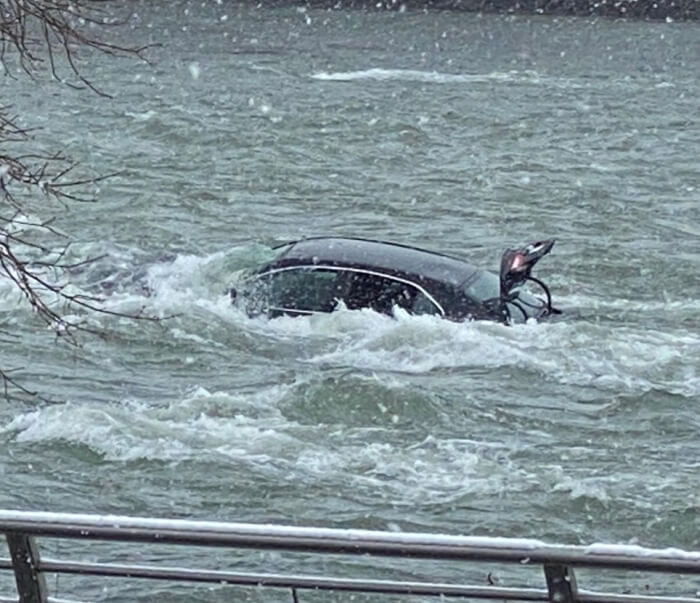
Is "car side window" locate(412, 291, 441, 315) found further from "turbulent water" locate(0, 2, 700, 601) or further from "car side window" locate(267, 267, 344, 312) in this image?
"car side window" locate(267, 267, 344, 312)

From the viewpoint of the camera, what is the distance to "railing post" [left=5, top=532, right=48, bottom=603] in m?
5.70

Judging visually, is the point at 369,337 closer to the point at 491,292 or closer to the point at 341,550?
the point at 491,292

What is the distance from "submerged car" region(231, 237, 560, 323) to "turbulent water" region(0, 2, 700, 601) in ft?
0.68

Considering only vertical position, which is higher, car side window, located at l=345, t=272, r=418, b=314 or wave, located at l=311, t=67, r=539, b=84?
wave, located at l=311, t=67, r=539, b=84

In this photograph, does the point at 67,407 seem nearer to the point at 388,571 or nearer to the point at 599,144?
the point at 388,571

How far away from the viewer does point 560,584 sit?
5160 millimetres

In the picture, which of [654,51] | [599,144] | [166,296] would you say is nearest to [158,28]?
[654,51]

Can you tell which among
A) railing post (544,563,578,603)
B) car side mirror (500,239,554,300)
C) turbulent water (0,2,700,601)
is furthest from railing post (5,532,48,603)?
car side mirror (500,239,554,300)

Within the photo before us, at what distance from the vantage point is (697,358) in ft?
60.7

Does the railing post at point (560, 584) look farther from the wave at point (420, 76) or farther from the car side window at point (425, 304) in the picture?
the wave at point (420, 76)

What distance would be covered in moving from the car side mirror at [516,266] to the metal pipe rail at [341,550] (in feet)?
38.5

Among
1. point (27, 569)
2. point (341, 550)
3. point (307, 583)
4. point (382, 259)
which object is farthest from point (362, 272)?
point (341, 550)

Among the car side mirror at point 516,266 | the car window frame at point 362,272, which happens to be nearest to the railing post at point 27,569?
the car side mirror at point 516,266

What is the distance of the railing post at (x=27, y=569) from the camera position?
5695mm
